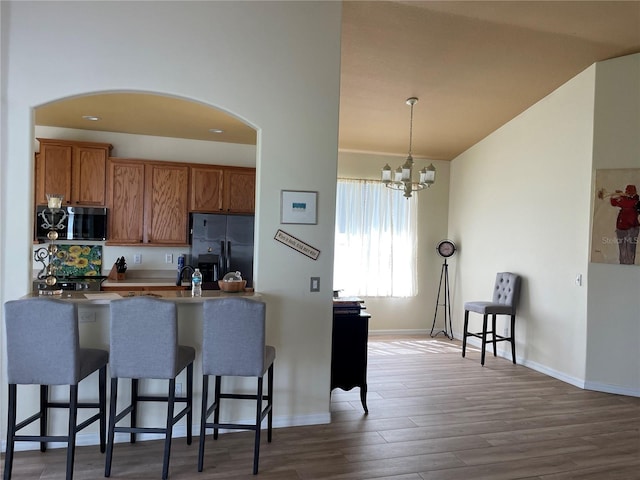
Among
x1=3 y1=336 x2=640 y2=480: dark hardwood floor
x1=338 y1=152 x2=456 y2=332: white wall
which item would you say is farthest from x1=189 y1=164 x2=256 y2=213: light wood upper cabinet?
x1=3 y1=336 x2=640 y2=480: dark hardwood floor

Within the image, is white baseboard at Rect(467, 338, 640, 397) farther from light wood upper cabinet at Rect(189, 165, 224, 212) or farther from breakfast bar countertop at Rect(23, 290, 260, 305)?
light wood upper cabinet at Rect(189, 165, 224, 212)

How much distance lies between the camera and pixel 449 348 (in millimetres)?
6133

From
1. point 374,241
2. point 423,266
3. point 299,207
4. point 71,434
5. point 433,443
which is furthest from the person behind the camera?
point 423,266

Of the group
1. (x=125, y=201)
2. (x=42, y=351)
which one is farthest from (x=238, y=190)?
(x=42, y=351)

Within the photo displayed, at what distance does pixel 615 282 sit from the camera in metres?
4.37

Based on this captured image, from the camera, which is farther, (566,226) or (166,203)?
(166,203)

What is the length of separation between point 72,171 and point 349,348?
3.79 m

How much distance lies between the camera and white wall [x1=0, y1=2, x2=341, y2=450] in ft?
9.59

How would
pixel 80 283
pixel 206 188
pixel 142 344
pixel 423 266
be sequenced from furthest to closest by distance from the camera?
pixel 423 266, pixel 206 188, pixel 80 283, pixel 142 344

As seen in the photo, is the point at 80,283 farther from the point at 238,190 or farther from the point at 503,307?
the point at 503,307

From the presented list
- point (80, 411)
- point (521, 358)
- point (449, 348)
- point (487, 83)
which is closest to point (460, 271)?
point (449, 348)

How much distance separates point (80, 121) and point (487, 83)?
15.1 feet

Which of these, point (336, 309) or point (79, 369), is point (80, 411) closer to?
point (79, 369)

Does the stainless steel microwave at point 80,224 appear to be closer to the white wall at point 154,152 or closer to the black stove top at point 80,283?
the white wall at point 154,152
